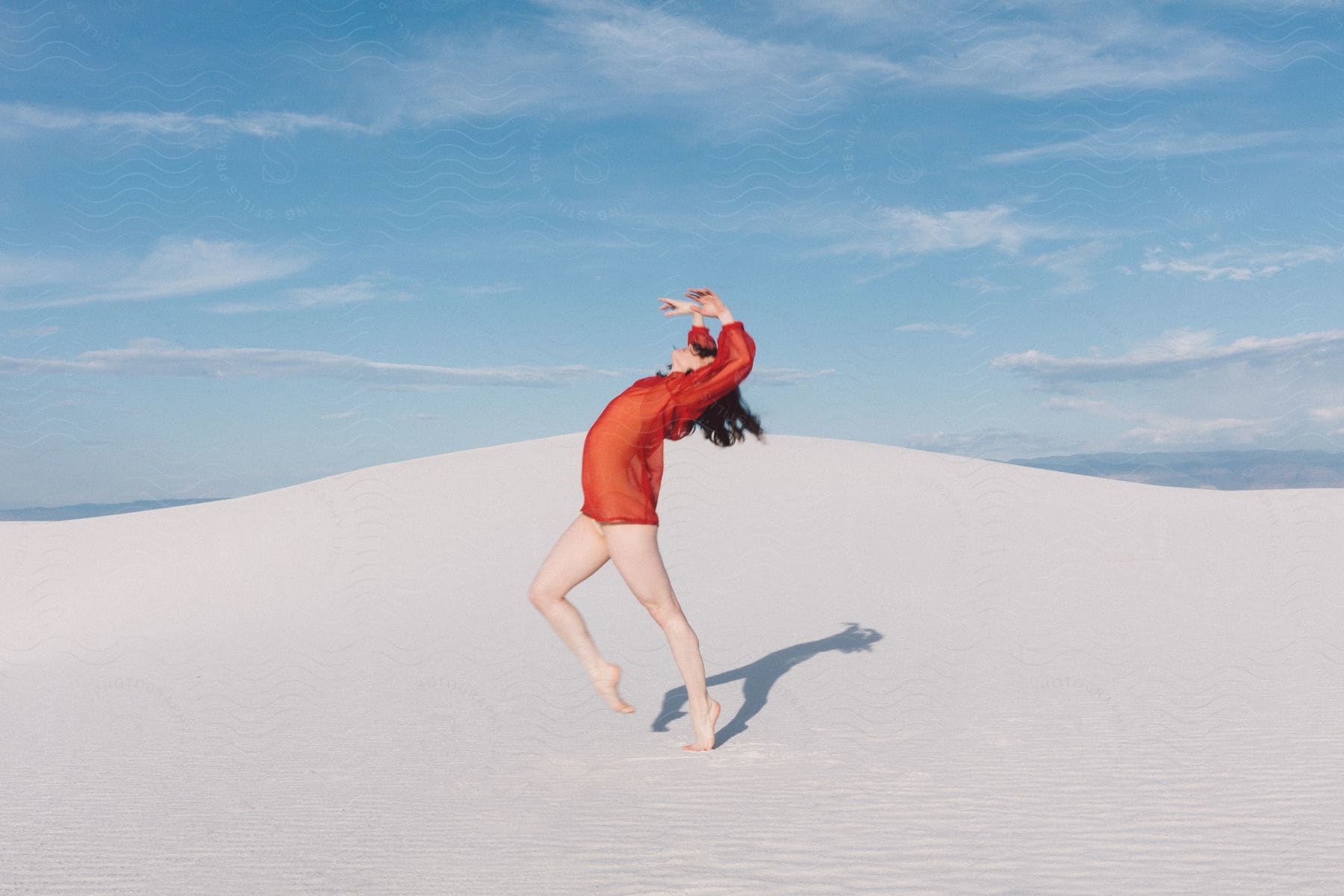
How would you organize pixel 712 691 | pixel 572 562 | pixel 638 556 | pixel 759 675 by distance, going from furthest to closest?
pixel 759 675 → pixel 712 691 → pixel 572 562 → pixel 638 556

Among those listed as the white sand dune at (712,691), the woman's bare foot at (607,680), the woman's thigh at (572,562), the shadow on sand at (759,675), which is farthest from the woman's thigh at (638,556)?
the white sand dune at (712,691)

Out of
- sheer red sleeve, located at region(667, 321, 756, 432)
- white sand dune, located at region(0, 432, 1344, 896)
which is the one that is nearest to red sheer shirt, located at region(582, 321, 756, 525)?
sheer red sleeve, located at region(667, 321, 756, 432)

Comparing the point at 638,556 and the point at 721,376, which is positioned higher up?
A: the point at 721,376

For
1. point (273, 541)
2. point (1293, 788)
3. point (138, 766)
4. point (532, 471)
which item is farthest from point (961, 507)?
point (138, 766)

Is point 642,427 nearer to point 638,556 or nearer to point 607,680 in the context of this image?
point 638,556

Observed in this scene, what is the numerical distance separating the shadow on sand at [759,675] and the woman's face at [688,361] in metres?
1.95

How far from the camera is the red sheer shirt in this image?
6.77m

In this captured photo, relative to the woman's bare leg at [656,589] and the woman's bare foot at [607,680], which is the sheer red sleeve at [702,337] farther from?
the woman's bare foot at [607,680]

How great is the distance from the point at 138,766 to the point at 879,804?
4.67 m

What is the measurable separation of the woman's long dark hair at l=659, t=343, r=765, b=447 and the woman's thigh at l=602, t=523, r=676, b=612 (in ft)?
2.48

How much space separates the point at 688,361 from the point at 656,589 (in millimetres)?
1371

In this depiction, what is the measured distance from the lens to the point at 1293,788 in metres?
6.01

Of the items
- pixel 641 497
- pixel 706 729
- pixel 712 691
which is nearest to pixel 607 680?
pixel 706 729

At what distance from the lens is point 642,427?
6832mm
